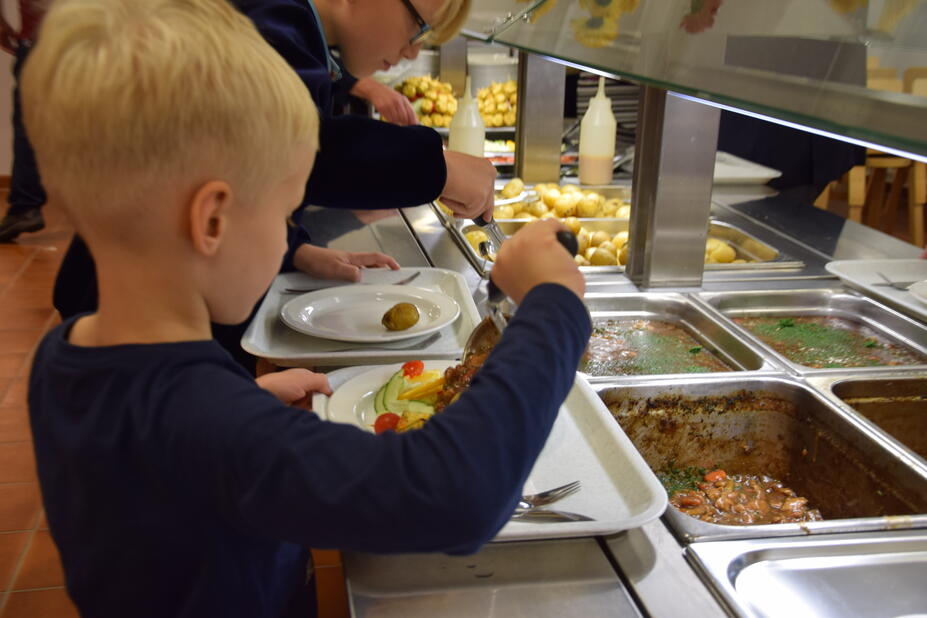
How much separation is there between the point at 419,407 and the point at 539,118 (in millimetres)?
1751

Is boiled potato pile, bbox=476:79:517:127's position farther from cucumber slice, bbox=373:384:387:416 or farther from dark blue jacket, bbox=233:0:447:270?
cucumber slice, bbox=373:384:387:416

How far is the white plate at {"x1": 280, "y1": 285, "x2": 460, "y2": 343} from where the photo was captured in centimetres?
141

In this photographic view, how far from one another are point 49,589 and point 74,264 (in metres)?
1.03

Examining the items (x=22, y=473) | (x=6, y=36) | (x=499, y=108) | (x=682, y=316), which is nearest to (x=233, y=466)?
(x=682, y=316)

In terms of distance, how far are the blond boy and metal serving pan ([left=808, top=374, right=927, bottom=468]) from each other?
2.61ft

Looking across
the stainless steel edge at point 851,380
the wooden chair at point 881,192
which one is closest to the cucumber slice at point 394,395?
the stainless steel edge at point 851,380

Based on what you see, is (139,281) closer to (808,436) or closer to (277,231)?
(277,231)

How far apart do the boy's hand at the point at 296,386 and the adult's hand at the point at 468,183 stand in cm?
37

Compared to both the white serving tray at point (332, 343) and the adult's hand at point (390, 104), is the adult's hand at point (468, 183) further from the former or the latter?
the adult's hand at point (390, 104)

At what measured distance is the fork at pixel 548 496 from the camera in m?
0.92

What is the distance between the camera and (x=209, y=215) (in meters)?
0.64

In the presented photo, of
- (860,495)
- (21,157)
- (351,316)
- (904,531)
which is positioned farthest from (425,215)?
(21,157)

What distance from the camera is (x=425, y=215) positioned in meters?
2.43

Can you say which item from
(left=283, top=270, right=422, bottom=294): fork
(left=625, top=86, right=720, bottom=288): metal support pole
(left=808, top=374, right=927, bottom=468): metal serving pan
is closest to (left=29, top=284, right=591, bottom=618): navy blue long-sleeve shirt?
(left=808, top=374, right=927, bottom=468): metal serving pan
